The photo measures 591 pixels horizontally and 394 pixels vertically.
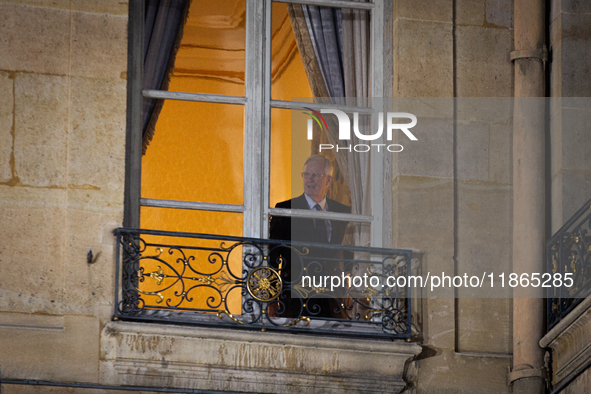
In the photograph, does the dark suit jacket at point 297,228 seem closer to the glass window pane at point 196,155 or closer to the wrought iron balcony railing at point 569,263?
the glass window pane at point 196,155

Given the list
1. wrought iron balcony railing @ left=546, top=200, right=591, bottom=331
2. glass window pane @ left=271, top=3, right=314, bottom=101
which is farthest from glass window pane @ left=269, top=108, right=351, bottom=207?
wrought iron balcony railing @ left=546, top=200, right=591, bottom=331

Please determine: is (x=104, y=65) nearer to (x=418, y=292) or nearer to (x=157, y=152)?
(x=157, y=152)

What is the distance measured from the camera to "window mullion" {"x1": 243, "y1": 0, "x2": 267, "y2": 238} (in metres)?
4.78

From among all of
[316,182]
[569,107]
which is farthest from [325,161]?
[569,107]

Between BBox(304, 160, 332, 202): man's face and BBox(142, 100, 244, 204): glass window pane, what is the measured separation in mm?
350

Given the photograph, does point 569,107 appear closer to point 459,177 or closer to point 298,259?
point 459,177

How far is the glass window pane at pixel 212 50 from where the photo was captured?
4984 millimetres

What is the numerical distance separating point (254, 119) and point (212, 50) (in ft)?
1.51

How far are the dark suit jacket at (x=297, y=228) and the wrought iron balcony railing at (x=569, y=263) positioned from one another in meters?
1.05

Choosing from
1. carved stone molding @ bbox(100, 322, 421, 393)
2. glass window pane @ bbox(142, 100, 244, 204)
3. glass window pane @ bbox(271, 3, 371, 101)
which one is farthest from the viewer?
glass window pane @ bbox(271, 3, 371, 101)

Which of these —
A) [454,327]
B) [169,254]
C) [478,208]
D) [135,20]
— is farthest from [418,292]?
[135,20]

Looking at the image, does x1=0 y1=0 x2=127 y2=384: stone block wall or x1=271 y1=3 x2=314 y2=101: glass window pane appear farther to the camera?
→ x1=271 y1=3 x2=314 y2=101: glass window pane

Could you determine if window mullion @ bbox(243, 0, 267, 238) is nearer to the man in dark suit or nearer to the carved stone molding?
the man in dark suit

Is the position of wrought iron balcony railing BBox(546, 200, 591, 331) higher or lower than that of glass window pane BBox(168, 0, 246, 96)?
lower
